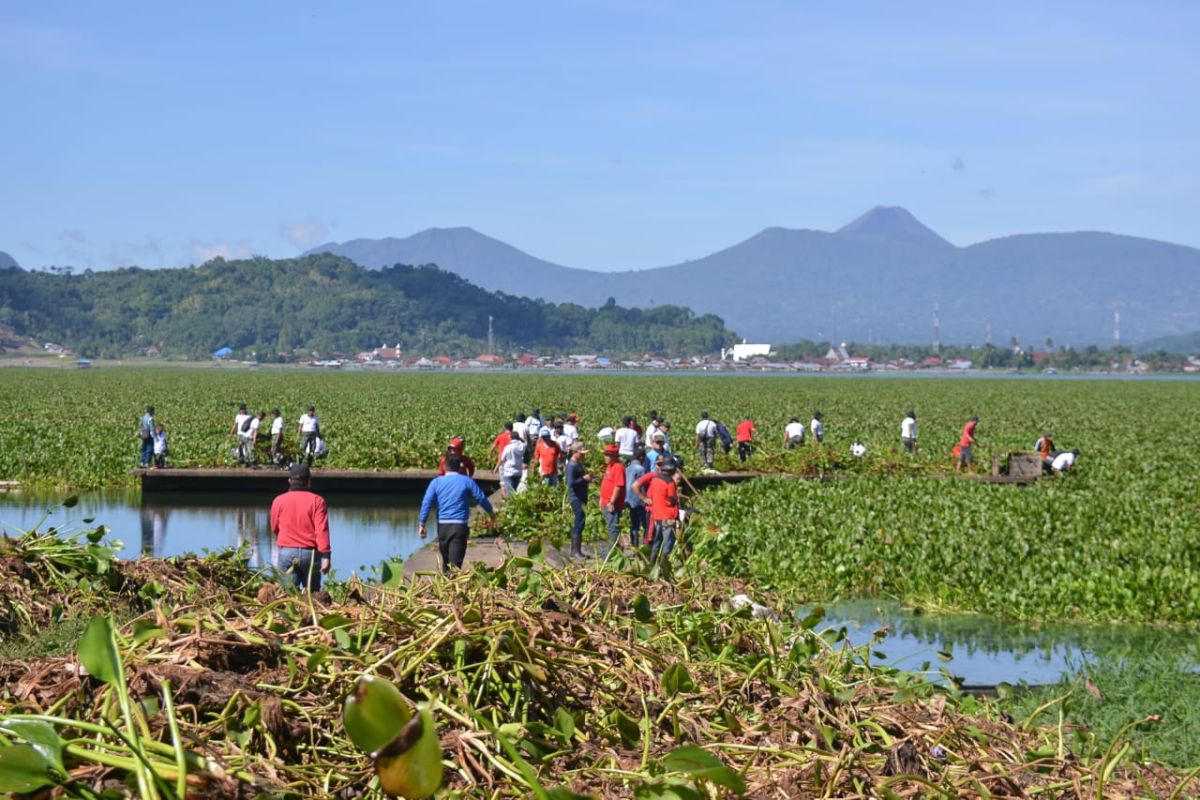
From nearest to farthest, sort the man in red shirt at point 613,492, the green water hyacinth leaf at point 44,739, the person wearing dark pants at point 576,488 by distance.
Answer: the green water hyacinth leaf at point 44,739, the man in red shirt at point 613,492, the person wearing dark pants at point 576,488

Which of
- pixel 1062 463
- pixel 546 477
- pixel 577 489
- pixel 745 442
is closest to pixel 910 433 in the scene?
pixel 1062 463

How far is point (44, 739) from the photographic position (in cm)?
323

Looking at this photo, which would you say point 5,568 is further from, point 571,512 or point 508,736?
point 571,512

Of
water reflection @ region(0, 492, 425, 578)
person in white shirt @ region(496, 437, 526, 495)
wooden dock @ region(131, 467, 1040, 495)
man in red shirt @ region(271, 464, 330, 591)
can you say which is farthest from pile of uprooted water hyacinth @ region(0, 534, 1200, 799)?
wooden dock @ region(131, 467, 1040, 495)

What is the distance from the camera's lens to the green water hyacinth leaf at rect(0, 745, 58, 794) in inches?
120

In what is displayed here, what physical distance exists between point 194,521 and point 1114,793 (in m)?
21.4

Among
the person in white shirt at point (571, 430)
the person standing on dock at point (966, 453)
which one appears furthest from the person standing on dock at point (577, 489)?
the person standing on dock at point (966, 453)

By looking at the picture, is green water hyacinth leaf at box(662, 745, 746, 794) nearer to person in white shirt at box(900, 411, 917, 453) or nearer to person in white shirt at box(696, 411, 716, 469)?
person in white shirt at box(696, 411, 716, 469)

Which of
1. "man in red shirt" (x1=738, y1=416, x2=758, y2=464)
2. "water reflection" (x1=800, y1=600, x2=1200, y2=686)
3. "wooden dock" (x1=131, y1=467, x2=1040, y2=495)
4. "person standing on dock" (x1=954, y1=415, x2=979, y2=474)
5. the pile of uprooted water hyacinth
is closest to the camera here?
the pile of uprooted water hyacinth

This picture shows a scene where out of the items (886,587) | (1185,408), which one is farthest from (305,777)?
(1185,408)

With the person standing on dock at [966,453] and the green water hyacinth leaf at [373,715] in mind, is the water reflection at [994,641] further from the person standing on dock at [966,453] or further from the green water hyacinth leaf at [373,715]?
the person standing on dock at [966,453]

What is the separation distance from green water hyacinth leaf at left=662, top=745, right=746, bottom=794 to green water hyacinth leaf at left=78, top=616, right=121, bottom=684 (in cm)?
139

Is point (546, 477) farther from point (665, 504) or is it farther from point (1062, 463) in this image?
point (1062, 463)

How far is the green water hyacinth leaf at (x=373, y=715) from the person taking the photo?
9.39 feet
